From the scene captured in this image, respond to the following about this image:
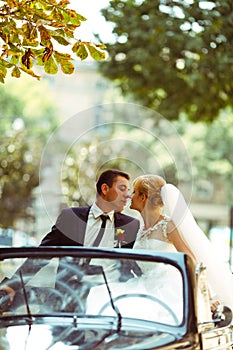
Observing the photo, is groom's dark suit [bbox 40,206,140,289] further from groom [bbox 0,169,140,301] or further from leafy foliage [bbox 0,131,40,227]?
leafy foliage [bbox 0,131,40,227]

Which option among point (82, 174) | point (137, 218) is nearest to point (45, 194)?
point (82, 174)

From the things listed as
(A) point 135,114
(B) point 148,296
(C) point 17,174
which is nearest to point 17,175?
(C) point 17,174

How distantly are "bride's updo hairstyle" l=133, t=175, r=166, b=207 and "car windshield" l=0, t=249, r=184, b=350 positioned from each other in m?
1.67

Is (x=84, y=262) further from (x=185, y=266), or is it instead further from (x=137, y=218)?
(x=137, y=218)

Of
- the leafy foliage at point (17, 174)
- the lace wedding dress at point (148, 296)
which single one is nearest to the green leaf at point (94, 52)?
the lace wedding dress at point (148, 296)

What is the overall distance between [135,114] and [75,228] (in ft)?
173

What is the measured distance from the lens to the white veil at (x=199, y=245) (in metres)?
7.26

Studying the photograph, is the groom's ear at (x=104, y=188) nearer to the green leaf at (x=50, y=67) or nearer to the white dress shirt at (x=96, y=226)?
the white dress shirt at (x=96, y=226)

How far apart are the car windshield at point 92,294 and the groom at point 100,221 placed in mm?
1606

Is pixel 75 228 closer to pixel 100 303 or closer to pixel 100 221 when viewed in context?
pixel 100 221

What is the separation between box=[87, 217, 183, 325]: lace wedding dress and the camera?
211 inches

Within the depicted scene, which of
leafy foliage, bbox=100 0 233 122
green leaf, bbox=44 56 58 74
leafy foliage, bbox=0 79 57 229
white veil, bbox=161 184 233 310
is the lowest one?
leafy foliage, bbox=0 79 57 229

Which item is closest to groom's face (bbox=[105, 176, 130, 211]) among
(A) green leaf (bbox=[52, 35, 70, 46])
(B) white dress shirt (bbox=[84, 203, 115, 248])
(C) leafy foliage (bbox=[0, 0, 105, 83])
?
(B) white dress shirt (bbox=[84, 203, 115, 248])

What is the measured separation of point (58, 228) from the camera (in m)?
7.29
